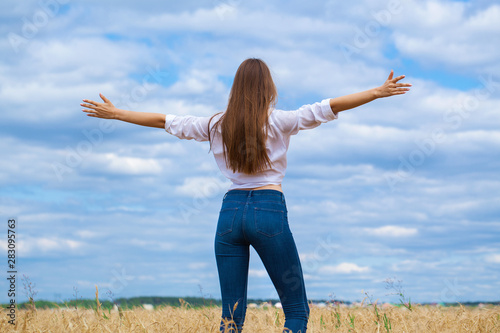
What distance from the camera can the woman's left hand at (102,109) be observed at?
502cm

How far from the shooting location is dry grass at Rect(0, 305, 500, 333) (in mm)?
5066

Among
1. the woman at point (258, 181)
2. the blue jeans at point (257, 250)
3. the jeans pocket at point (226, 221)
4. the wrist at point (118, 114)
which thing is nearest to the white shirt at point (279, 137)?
the woman at point (258, 181)

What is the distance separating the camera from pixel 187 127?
4695mm

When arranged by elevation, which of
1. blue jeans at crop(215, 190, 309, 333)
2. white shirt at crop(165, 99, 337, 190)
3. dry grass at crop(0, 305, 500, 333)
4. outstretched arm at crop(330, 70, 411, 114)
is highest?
outstretched arm at crop(330, 70, 411, 114)

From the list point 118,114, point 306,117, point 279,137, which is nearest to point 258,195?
point 279,137

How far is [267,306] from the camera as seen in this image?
8094 mm

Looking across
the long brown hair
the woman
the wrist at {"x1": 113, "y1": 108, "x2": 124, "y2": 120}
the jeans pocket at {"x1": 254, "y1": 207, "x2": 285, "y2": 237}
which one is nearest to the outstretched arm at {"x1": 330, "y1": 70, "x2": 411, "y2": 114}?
the woman

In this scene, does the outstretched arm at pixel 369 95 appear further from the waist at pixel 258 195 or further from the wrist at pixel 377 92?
the waist at pixel 258 195

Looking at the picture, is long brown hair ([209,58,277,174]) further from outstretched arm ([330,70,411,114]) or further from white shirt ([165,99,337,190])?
outstretched arm ([330,70,411,114])

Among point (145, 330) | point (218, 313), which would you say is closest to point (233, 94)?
point (145, 330)

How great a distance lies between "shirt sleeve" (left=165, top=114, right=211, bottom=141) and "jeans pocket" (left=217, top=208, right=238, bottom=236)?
81 centimetres

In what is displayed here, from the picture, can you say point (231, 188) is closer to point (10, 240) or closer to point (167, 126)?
point (167, 126)

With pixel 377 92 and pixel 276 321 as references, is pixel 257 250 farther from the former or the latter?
pixel 276 321

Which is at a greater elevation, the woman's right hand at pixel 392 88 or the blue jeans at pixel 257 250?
the woman's right hand at pixel 392 88
